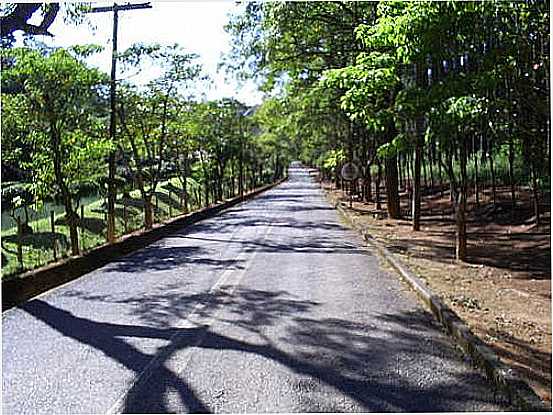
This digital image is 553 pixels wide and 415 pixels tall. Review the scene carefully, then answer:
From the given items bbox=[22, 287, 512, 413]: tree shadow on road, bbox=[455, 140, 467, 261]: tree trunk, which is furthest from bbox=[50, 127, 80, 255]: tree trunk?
bbox=[455, 140, 467, 261]: tree trunk

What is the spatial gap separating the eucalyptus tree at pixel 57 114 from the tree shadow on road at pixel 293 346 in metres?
3.84

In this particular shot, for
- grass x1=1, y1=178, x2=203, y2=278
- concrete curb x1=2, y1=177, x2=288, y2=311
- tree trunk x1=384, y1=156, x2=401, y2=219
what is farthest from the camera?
tree trunk x1=384, y1=156, x2=401, y2=219

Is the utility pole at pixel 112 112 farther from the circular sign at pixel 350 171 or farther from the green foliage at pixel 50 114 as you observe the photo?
the circular sign at pixel 350 171

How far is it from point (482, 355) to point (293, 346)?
1.74 meters

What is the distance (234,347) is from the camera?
6367 mm

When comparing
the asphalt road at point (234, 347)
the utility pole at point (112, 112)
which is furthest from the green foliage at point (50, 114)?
the asphalt road at point (234, 347)

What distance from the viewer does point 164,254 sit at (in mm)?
14352

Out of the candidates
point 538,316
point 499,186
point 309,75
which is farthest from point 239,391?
point 499,186

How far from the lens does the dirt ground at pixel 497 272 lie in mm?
6043

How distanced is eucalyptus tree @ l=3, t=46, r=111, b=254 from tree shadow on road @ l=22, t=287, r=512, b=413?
12.6 ft

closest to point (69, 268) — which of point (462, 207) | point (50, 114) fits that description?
point (50, 114)

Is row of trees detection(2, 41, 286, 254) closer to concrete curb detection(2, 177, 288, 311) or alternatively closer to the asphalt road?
concrete curb detection(2, 177, 288, 311)

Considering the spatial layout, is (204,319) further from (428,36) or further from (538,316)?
(428,36)

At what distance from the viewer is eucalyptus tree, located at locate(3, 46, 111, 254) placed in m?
11.4
